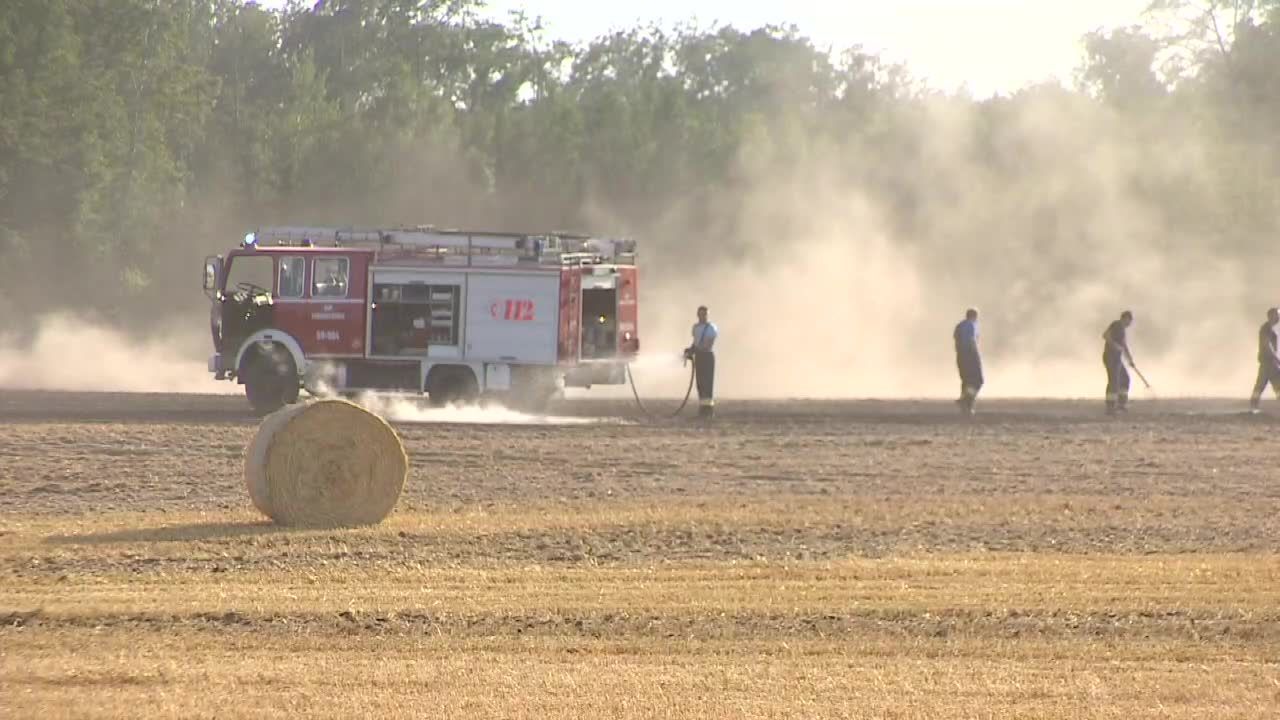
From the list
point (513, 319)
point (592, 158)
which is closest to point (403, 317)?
point (513, 319)

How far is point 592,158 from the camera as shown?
57.9 metres

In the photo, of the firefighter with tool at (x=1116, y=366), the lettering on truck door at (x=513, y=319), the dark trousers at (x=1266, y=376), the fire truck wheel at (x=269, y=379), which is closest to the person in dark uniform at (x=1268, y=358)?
the dark trousers at (x=1266, y=376)

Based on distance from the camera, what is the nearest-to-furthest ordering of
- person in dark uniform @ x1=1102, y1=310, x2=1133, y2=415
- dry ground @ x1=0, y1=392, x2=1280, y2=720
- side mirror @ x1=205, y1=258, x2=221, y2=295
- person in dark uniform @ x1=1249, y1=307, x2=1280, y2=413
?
dry ground @ x1=0, y1=392, x2=1280, y2=720 < side mirror @ x1=205, y1=258, x2=221, y2=295 < person in dark uniform @ x1=1249, y1=307, x2=1280, y2=413 < person in dark uniform @ x1=1102, y1=310, x2=1133, y2=415

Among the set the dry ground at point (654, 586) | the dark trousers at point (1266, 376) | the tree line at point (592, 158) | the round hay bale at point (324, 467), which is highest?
the tree line at point (592, 158)

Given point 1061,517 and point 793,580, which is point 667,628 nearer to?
point 793,580

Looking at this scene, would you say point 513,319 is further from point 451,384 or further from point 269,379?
point 269,379

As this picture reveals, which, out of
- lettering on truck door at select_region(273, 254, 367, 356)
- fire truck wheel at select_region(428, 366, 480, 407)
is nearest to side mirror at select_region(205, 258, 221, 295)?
lettering on truck door at select_region(273, 254, 367, 356)

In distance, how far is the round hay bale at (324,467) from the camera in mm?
15953

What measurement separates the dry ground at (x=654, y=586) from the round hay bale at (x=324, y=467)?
296 millimetres

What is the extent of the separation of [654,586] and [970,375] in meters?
17.1

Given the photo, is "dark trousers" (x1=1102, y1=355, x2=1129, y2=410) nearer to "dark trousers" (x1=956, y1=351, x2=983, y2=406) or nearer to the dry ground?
"dark trousers" (x1=956, y1=351, x2=983, y2=406)

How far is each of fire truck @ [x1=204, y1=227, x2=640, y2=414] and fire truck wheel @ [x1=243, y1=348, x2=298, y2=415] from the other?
14mm

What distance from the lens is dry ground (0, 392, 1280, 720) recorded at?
32.0ft

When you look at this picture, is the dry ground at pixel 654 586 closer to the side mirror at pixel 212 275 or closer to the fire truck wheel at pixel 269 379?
the fire truck wheel at pixel 269 379
